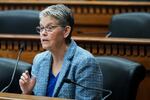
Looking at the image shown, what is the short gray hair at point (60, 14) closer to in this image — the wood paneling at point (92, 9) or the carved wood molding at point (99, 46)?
the carved wood molding at point (99, 46)

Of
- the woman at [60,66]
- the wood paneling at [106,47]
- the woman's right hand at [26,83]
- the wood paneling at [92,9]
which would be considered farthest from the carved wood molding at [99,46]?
the wood paneling at [92,9]

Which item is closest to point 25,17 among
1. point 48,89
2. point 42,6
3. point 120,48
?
point 42,6

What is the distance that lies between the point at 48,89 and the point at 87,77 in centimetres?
18

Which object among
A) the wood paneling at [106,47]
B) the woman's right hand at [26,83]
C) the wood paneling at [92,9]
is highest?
the woman's right hand at [26,83]

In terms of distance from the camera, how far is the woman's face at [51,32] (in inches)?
53.3

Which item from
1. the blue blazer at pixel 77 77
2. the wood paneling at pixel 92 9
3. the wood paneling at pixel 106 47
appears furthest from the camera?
the wood paneling at pixel 92 9

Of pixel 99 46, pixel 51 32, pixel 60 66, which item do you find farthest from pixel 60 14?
pixel 99 46

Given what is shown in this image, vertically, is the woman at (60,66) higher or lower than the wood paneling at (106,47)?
higher

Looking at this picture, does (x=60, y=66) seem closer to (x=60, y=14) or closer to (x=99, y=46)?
(x=60, y=14)

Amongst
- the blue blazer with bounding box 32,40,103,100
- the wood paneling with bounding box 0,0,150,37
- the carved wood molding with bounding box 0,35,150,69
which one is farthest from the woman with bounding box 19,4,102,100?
the wood paneling with bounding box 0,0,150,37

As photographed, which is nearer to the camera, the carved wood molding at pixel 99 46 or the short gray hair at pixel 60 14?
the short gray hair at pixel 60 14

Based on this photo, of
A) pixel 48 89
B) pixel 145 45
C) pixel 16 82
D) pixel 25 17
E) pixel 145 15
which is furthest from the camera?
pixel 25 17

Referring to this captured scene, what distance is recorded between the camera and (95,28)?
304cm

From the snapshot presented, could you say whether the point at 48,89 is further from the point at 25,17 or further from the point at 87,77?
the point at 25,17
